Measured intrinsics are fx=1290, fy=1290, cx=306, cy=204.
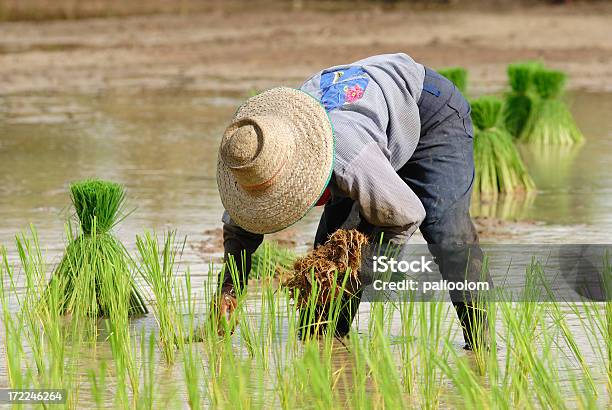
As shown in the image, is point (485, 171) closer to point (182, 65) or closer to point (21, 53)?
point (182, 65)

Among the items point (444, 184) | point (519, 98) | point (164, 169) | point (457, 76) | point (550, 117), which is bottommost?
point (164, 169)

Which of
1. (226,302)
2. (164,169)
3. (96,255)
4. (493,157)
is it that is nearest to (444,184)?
(226,302)

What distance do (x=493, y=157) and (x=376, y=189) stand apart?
4328 mm

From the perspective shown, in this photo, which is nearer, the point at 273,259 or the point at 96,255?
the point at 96,255

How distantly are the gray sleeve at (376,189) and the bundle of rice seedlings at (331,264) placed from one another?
0.29ft

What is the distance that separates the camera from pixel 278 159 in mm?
3750

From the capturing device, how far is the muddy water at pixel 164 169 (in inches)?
272

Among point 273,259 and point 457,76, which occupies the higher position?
point 457,76

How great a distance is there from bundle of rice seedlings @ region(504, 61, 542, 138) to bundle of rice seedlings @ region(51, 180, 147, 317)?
5.76 meters

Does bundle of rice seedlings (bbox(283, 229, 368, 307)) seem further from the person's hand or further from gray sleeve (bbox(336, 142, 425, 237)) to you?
the person's hand

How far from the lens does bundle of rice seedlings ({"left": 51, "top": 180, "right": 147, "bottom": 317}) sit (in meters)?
4.70

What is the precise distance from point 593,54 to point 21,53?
7309 mm

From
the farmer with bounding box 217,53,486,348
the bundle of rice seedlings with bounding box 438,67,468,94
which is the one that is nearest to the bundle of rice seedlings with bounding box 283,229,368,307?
the farmer with bounding box 217,53,486,348

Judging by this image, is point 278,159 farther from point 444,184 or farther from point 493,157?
point 493,157
